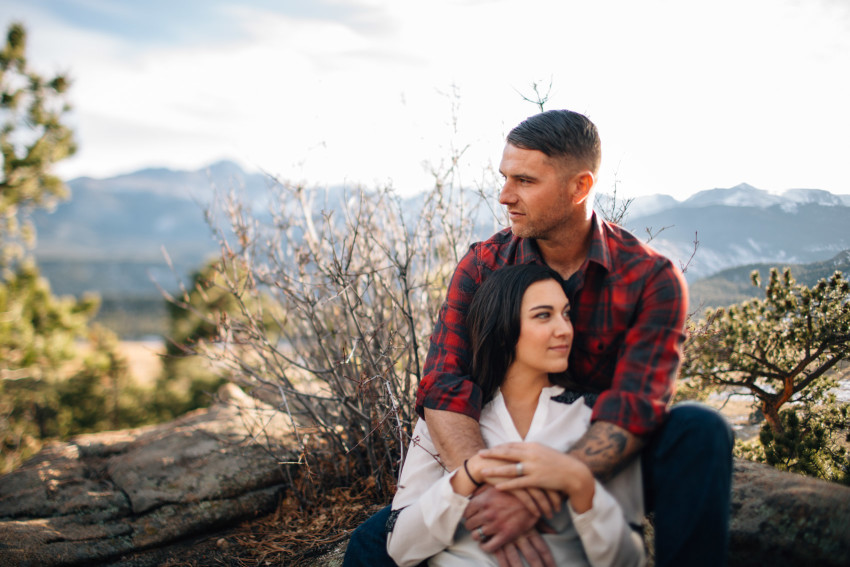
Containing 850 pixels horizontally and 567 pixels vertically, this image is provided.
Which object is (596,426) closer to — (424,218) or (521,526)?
(521,526)

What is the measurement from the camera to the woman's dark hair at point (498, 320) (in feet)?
6.82

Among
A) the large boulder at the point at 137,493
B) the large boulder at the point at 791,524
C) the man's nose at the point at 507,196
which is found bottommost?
the large boulder at the point at 137,493

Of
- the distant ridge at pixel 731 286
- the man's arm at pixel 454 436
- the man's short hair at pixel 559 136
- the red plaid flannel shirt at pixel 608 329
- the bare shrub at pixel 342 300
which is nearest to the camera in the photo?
the red plaid flannel shirt at pixel 608 329

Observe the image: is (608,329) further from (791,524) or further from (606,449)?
(791,524)

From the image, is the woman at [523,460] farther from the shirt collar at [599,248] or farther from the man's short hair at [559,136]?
the man's short hair at [559,136]

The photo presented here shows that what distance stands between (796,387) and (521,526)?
2.68 m

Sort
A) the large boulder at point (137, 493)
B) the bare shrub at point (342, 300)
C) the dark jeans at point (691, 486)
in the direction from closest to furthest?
the dark jeans at point (691, 486)
the large boulder at point (137, 493)
the bare shrub at point (342, 300)

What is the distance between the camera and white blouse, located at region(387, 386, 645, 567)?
1.64m

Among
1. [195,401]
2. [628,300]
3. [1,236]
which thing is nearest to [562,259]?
[628,300]

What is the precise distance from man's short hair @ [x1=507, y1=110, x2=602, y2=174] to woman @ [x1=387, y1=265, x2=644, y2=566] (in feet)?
1.74

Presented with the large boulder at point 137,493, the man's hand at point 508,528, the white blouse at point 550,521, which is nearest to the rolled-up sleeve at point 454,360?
the white blouse at point 550,521

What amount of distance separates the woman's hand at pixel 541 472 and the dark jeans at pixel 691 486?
0.26 meters

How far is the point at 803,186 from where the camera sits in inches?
148

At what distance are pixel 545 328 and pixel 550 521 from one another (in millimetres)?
659
